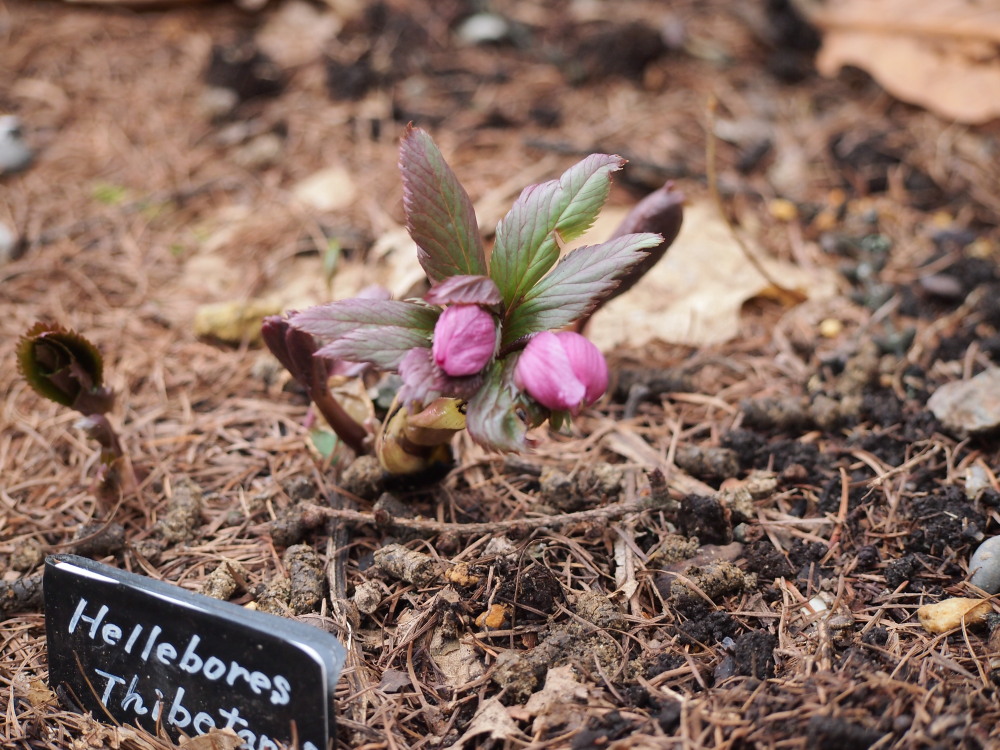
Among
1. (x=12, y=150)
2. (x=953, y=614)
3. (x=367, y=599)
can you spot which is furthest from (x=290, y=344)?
(x=12, y=150)

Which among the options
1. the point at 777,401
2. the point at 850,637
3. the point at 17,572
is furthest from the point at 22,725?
the point at 777,401

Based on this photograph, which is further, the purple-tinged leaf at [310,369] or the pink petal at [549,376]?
the purple-tinged leaf at [310,369]

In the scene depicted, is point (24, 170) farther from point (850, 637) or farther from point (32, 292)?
point (850, 637)

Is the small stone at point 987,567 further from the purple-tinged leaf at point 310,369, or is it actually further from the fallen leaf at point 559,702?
the purple-tinged leaf at point 310,369

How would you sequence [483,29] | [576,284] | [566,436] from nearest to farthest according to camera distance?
[576,284] → [566,436] → [483,29]

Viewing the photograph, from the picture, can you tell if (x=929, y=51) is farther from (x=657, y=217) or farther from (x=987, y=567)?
(x=987, y=567)

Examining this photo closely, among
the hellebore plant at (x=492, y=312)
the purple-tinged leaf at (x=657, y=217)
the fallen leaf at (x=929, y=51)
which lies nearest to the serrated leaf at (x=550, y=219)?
the hellebore plant at (x=492, y=312)

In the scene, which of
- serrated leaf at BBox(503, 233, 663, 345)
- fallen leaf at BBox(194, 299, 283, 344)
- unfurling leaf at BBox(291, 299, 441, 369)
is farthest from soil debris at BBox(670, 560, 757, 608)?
fallen leaf at BBox(194, 299, 283, 344)
